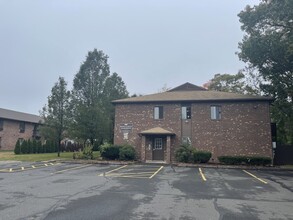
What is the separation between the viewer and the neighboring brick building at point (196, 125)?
23578 millimetres

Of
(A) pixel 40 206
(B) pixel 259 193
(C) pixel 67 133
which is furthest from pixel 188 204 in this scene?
(C) pixel 67 133

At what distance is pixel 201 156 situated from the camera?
73.3ft

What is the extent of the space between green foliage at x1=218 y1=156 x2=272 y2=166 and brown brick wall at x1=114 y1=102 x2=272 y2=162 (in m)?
1.67

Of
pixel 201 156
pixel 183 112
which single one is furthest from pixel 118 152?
pixel 201 156

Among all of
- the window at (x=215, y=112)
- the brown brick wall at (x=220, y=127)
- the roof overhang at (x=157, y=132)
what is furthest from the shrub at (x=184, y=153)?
the window at (x=215, y=112)

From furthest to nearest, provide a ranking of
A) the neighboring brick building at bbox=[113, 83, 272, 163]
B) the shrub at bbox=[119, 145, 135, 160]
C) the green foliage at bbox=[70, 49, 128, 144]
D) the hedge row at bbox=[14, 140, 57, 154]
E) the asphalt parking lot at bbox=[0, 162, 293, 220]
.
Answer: the hedge row at bbox=[14, 140, 57, 154], the green foliage at bbox=[70, 49, 128, 144], the shrub at bbox=[119, 145, 135, 160], the neighboring brick building at bbox=[113, 83, 272, 163], the asphalt parking lot at bbox=[0, 162, 293, 220]

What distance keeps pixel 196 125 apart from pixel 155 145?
13.9 feet

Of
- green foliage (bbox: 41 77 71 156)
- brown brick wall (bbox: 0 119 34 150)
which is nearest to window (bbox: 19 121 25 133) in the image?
brown brick wall (bbox: 0 119 34 150)

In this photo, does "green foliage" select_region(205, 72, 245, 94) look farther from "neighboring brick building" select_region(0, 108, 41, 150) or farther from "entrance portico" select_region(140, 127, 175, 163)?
"neighboring brick building" select_region(0, 108, 41, 150)

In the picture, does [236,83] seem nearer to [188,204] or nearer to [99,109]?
[99,109]

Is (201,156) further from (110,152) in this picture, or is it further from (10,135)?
(10,135)

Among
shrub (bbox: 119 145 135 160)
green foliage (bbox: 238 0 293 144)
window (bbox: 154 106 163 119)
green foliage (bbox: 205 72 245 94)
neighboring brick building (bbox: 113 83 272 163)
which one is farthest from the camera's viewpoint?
green foliage (bbox: 205 72 245 94)

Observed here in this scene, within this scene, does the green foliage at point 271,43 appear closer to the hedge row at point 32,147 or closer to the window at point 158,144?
the window at point 158,144

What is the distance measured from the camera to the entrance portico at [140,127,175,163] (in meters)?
24.5
